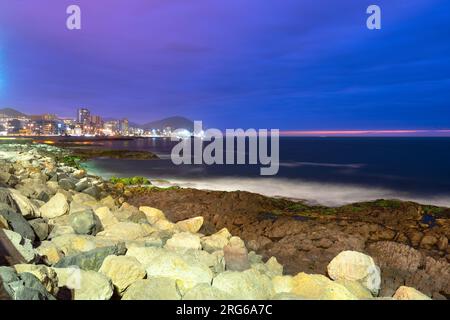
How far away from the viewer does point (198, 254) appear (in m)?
7.50

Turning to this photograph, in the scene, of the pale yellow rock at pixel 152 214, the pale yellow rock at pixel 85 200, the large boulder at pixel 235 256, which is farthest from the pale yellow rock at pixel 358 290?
the pale yellow rock at pixel 85 200

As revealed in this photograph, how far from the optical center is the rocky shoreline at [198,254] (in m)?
5.23

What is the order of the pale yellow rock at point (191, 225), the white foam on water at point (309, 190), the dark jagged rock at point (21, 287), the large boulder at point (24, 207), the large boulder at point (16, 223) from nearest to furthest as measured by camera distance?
the dark jagged rock at point (21, 287), the large boulder at point (16, 223), the large boulder at point (24, 207), the pale yellow rock at point (191, 225), the white foam on water at point (309, 190)

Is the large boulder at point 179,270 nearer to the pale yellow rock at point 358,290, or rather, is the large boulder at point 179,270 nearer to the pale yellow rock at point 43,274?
the pale yellow rock at point 43,274

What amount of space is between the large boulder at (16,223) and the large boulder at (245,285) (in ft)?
11.9

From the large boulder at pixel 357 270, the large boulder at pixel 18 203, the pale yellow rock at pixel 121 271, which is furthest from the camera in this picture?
the large boulder at pixel 18 203

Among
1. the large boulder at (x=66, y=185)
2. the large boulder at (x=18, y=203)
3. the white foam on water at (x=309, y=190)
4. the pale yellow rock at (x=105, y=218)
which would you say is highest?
the large boulder at (x=18, y=203)

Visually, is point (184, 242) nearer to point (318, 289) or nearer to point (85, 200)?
point (318, 289)

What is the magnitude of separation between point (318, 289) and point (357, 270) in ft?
5.40

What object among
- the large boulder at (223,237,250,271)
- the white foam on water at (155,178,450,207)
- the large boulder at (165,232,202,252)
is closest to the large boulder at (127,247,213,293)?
the large boulder at (223,237,250,271)

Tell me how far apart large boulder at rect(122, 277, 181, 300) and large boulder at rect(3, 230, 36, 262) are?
4.74ft
